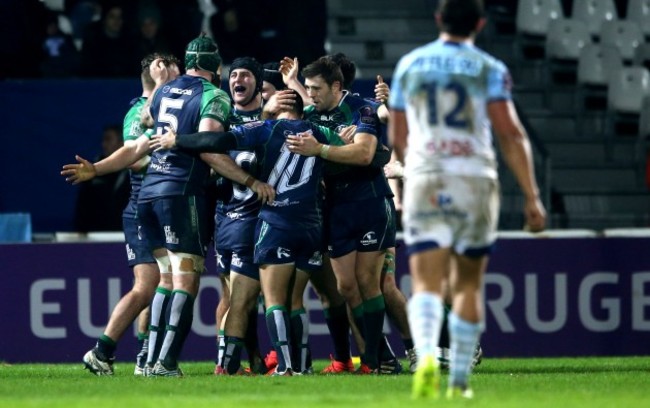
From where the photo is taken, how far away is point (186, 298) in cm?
1068

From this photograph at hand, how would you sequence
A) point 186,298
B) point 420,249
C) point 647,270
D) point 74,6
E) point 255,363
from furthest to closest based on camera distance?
point 74,6 < point 647,270 < point 255,363 < point 186,298 < point 420,249

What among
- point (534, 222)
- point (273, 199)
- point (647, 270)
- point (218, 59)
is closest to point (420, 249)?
point (534, 222)

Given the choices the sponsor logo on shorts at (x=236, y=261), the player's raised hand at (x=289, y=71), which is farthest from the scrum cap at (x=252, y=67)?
the sponsor logo on shorts at (x=236, y=261)

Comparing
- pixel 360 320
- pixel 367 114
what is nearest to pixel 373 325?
pixel 360 320

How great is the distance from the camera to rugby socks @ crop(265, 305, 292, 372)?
34.7ft

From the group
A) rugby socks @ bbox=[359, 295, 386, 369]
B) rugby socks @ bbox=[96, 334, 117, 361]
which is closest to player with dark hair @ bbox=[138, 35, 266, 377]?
rugby socks @ bbox=[96, 334, 117, 361]

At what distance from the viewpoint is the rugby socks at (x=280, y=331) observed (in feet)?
34.7

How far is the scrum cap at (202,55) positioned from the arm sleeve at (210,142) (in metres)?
0.73

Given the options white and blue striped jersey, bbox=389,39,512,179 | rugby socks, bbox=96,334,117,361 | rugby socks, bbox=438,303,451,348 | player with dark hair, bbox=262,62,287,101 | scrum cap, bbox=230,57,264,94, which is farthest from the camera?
player with dark hair, bbox=262,62,287,101

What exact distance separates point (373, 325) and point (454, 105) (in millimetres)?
3417

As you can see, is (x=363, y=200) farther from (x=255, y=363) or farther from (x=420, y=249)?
(x=420, y=249)

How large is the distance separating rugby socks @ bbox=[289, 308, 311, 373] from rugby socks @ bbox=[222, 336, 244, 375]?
390mm

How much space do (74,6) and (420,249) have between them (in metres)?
12.0

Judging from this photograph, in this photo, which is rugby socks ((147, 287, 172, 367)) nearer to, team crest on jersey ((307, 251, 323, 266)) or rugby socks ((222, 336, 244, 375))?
rugby socks ((222, 336, 244, 375))
